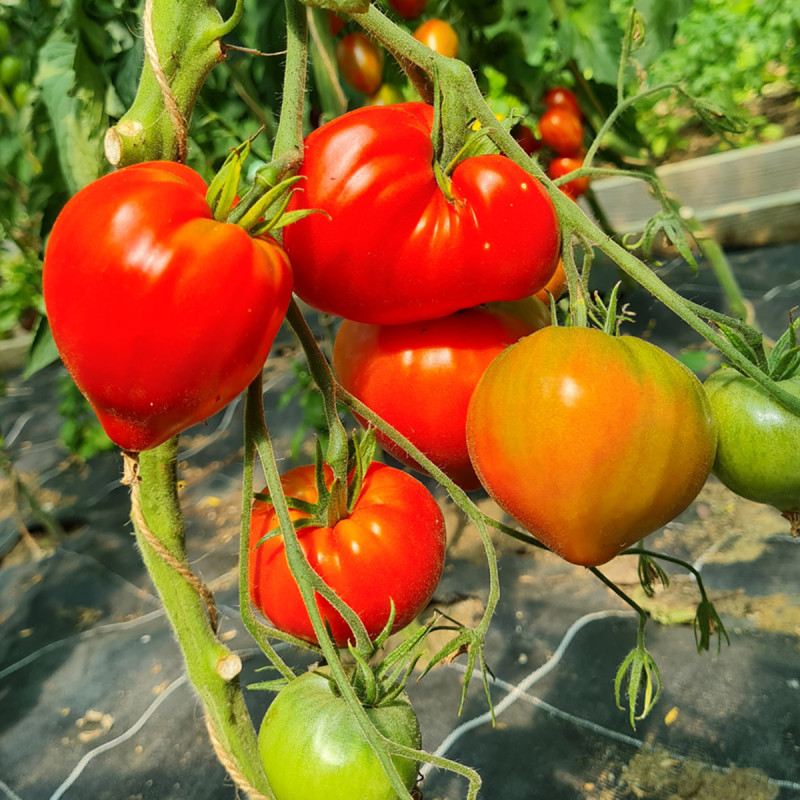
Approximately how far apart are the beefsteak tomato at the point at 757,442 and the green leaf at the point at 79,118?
727mm

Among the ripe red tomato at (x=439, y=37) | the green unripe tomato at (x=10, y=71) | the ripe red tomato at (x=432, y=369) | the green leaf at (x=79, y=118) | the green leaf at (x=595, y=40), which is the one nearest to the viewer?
the ripe red tomato at (x=432, y=369)

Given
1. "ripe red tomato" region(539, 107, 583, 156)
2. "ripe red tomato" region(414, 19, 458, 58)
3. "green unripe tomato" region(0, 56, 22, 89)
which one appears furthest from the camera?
"green unripe tomato" region(0, 56, 22, 89)

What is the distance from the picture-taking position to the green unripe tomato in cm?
189

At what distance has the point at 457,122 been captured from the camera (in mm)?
421

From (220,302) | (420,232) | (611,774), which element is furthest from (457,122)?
(611,774)

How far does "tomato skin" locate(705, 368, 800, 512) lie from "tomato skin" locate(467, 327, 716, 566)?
0.12 feet

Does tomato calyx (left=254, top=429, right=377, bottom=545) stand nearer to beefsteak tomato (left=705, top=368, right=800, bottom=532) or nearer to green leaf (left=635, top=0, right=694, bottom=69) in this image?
beefsteak tomato (left=705, top=368, right=800, bottom=532)

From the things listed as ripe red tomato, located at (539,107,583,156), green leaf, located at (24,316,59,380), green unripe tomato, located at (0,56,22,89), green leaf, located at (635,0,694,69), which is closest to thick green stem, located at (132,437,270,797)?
green leaf, located at (24,316,59,380)

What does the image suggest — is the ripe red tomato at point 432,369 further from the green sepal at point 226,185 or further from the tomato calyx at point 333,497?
the green sepal at point 226,185

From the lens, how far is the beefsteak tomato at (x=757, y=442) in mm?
418

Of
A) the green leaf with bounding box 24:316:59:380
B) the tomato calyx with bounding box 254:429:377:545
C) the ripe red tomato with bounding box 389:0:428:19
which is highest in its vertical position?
the ripe red tomato with bounding box 389:0:428:19

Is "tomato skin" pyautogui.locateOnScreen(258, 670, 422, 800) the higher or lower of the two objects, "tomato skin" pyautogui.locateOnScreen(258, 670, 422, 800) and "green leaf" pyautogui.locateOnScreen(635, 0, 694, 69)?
the lower

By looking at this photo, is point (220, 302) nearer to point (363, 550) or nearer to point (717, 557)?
point (363, 550)

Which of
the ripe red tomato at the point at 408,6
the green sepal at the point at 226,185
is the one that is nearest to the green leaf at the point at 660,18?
the ripe red tomato at the point at 408,6
